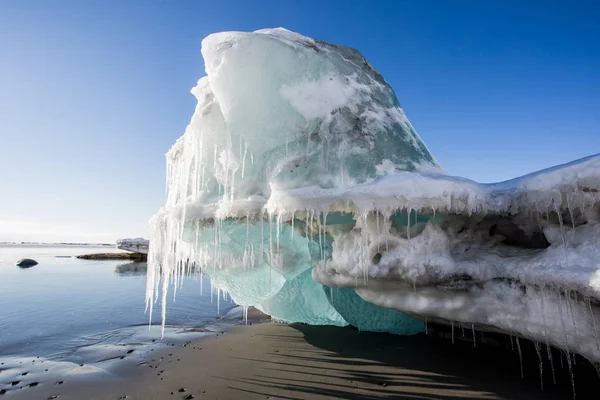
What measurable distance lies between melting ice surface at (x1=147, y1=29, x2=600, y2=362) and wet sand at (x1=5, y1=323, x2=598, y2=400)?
0.69 m

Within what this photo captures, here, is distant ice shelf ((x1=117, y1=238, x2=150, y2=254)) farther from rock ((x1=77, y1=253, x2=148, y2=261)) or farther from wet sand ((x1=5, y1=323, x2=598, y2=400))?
wet sand ((x1=5, y1=323, x2=598, y2=400))

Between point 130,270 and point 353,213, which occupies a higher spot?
point 353,213

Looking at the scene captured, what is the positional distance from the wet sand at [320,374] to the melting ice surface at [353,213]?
2.26 ft

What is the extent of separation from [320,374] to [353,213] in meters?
2.31

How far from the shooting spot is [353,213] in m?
4.75

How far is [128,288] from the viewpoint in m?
15.6

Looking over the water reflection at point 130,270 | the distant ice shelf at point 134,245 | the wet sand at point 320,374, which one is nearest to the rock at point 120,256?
the distant ice shelf at point 134,245

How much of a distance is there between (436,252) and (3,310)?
13.3m

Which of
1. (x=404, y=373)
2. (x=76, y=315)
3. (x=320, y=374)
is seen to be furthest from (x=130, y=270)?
(x=404, y=373)

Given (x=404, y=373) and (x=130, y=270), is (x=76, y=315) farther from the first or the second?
(x=130, y=270)

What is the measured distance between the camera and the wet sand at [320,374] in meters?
3.95

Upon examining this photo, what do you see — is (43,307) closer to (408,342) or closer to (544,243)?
(408,342)

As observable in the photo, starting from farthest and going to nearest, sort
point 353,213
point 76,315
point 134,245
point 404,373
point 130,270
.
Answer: point 134,245, point 130,270, point 76,315, point 353,213, point 404,373

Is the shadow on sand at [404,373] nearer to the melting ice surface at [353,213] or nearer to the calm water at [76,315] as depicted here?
the melting ice surface at [353,213]
